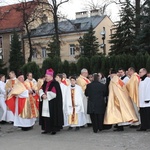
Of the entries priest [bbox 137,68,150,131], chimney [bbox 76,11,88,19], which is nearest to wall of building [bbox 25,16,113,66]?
chimney [bbox 76,11,88,19]

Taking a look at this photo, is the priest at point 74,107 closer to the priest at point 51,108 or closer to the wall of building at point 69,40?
the priest at point 51,108

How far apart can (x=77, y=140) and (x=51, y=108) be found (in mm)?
1662

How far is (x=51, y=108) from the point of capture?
10539mm

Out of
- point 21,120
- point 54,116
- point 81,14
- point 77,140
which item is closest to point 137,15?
point 21,120

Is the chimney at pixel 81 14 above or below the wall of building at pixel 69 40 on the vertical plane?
above

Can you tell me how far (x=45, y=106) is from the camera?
34.7 feet

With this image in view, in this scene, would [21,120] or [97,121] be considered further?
[21,120]

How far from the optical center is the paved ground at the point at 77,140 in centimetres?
838

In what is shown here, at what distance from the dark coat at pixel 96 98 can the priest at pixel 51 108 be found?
91 centimetres

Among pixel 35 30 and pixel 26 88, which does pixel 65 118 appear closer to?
pixel 26 88

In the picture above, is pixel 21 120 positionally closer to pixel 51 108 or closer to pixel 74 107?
pixel 51 108

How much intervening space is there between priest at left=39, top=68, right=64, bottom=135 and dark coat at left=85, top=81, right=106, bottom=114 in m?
0.91

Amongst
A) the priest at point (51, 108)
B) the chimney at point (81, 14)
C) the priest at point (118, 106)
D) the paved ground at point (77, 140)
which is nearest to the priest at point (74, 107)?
the paved ground at point (77, 140)

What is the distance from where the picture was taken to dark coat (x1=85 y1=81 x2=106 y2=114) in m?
10.5
